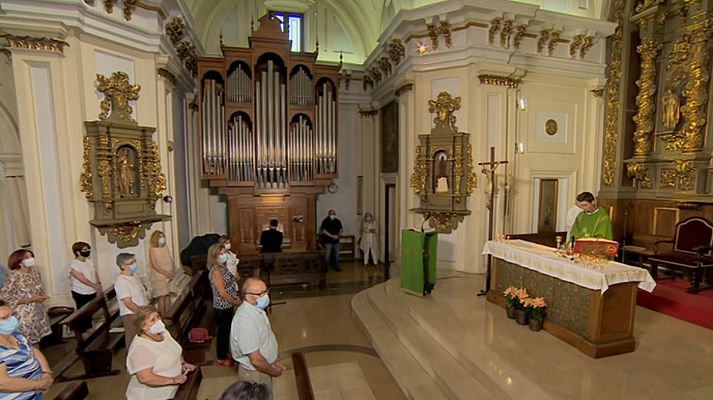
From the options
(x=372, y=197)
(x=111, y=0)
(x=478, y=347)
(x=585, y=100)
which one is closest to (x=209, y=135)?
(x=111, y=0)

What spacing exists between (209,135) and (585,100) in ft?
27.2

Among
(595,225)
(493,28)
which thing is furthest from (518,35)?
(595,225)

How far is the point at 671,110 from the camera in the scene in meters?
6.74

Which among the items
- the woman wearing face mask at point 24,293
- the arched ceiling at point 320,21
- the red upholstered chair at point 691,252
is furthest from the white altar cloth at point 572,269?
the woman wearing face mask at point 24,293

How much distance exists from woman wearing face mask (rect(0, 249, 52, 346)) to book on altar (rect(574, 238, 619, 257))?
251 inches

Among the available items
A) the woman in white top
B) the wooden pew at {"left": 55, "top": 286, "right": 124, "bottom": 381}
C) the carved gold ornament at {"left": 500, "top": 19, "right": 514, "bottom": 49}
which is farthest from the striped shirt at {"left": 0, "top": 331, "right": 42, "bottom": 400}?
the carved gold ornament at {"left": 500, "top": 19, "right": 514, "bottom": 49}

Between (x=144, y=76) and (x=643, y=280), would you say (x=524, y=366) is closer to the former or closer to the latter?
(x=643, y=280)

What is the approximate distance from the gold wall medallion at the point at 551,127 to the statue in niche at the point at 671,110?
1.85 metres

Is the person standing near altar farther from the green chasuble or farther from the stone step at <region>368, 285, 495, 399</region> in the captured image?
the stone step at <region>368, 285, 495, 399</region>

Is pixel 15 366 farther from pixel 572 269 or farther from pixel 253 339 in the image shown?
pixel 572 269

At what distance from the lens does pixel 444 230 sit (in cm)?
728

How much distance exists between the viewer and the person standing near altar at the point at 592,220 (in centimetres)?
486

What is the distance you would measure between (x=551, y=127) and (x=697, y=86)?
2.34 m

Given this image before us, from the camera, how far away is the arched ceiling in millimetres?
8852
